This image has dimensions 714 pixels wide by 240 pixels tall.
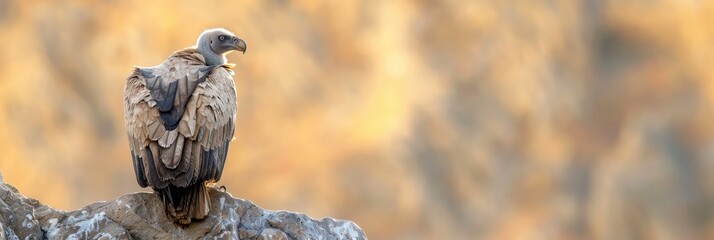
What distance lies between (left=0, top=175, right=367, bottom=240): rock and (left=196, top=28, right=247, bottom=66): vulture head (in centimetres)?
182

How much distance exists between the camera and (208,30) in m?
8.40

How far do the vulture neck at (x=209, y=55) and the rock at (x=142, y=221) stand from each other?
68.2 inches

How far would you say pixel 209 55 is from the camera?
322 inches

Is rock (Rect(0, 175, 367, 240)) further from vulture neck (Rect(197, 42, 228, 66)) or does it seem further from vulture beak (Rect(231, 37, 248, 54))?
vulture beak (Rect(231, 37, 248, 54))

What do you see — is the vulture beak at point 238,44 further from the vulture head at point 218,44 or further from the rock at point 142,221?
the rock at point 142,221

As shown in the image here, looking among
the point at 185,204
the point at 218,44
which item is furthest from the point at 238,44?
the point at 185,204

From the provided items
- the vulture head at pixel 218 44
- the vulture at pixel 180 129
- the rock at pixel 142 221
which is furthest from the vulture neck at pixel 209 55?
the rock at pixel 142 221

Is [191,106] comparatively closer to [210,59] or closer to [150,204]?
[150,204]

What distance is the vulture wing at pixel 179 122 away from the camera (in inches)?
248

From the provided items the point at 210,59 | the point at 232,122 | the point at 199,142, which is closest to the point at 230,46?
the point at 210,59

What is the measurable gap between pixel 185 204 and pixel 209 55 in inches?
83.0

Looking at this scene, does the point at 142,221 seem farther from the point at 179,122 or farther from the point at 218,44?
the point at 218,44

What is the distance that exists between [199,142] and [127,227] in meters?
0.73

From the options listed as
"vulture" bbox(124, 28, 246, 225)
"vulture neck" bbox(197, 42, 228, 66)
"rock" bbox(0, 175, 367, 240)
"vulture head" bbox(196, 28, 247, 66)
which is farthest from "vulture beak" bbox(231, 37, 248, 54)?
"rock" bbox(0, 175, 367, 240)
